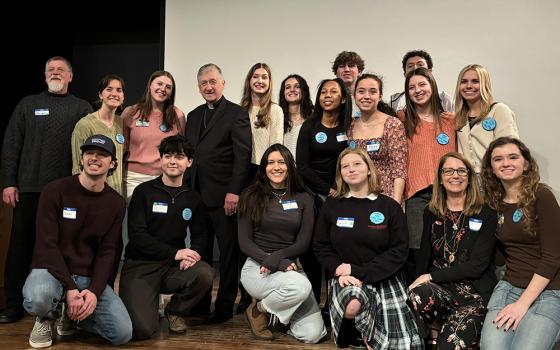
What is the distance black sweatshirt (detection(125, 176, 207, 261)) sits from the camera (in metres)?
2.70

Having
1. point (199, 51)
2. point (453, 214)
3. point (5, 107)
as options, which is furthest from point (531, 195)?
point (5, 107)

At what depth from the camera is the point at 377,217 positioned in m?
2.51

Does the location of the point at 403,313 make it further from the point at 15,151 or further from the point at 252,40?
the point at 252,40

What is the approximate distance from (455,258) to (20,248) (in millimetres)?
2449

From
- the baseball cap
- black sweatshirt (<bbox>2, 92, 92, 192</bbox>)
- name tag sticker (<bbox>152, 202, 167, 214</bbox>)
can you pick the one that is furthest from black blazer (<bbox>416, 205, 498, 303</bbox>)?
black sweatshirt (<bbox>2, 92, 92, 192</bbox>)

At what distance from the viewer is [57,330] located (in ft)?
8.41

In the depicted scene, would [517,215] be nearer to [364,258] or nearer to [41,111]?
[364,258]

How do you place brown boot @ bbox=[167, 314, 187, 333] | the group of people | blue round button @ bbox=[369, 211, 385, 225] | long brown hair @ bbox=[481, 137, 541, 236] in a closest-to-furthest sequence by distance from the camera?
long brown hair @ bbox=[481, 137, 541, 236], the group of people, blue round button @ bbox=[369, 211, 385, 225], brown boot @ bbox=[167, 314, 187, 333]

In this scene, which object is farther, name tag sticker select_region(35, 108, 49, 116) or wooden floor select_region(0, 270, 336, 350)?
name tag sticker select_region(35, 108, 49, 116)

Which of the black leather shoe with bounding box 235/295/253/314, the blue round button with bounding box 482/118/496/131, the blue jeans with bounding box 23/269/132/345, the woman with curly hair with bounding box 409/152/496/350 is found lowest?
the black leather shoe with bounding box 235/295/253/314

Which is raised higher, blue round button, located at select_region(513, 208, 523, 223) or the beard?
the beard

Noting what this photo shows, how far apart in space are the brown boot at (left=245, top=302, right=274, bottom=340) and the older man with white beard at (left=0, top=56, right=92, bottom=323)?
→ 1383mm

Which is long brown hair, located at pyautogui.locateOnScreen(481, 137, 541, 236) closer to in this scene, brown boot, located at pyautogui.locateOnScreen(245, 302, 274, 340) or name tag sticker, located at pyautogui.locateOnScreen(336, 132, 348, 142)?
name tag sticker, located at pyautogui.locateOnScreen(336, 132, 348, 142)

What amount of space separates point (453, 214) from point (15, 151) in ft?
8.42
